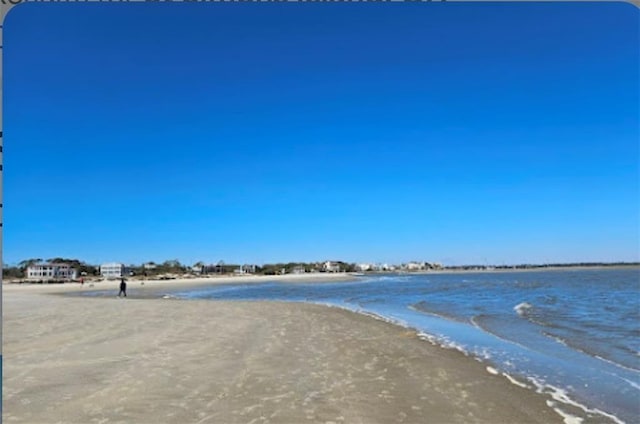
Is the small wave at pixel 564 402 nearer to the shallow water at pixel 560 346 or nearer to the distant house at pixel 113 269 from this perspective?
the shallow water at pixel 560 346

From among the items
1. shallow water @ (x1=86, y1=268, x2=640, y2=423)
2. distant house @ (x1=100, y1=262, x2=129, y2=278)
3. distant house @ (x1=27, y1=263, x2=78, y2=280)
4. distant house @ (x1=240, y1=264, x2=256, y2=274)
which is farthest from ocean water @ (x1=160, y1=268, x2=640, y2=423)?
distant house @ (x1=240, y1=264, x2=256, y2=274)

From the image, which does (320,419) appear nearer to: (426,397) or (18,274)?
(426,397)

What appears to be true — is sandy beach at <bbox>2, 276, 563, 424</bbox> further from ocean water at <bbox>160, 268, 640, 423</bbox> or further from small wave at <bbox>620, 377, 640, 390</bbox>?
small wave at <bbox>620, 377, 640, 390</bbox>

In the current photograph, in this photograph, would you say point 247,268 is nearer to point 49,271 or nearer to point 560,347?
point 49,271

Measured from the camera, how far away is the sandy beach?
649 centimetres

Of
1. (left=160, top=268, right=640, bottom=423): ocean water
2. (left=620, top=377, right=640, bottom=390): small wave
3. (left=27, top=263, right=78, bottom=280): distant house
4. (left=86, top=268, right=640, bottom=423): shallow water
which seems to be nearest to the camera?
(left=160, top=268, right=640, bottom=423): ocean water

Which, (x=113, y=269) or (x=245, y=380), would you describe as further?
(x=113, y=269)

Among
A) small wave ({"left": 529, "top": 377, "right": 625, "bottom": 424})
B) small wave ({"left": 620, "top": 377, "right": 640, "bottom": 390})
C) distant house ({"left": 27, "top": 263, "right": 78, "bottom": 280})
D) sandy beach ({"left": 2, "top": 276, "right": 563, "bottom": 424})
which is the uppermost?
distant house ({"left": 27, "top": 263, "right": 78, "bottom": 280})

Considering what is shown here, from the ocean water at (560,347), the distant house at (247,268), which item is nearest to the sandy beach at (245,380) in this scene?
the ocean water at (560,347)

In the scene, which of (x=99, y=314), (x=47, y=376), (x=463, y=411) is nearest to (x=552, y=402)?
(x=463, y=411)

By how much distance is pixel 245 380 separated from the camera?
838 centimetres

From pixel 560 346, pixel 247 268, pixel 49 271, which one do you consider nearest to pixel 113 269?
pixel 49 271

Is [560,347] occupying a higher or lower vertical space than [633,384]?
higher

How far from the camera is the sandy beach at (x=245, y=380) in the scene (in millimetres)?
6488
